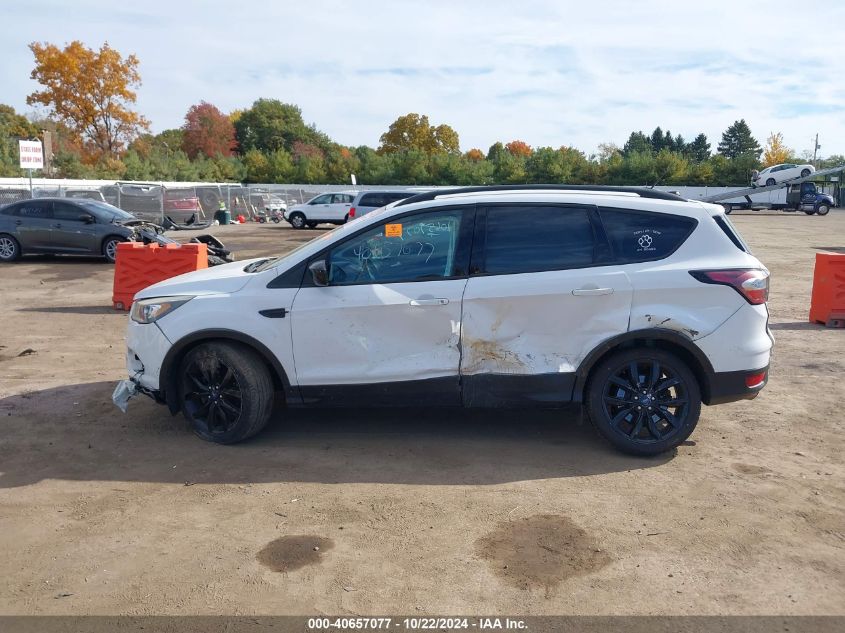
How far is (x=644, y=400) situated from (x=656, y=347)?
15.2 inches

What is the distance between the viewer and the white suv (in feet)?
17.7

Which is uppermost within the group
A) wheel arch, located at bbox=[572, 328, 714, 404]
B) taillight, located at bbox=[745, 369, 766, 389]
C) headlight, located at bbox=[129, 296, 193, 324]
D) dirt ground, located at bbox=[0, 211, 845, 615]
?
headlight, located at bbox=[129, 296, 193, 324]

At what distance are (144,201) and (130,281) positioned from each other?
2231cm

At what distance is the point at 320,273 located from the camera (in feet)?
18.1

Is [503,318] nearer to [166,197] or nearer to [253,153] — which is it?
[166,197]

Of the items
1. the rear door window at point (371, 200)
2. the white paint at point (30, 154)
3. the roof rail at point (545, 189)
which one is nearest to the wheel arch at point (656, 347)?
the roof rail at point (545, 189)

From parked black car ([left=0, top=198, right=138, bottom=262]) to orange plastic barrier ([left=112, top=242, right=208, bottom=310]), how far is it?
7.11 metres

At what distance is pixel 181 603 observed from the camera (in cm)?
366

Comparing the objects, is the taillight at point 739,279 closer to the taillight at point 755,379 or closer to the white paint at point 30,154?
the taillight at point 755,379

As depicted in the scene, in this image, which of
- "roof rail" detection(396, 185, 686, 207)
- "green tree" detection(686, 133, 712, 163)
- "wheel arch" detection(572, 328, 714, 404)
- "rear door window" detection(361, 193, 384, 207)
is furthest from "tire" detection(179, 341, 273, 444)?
"green tree" detection(686, 133, 712, 163)

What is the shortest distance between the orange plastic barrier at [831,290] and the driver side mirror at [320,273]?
7.81m

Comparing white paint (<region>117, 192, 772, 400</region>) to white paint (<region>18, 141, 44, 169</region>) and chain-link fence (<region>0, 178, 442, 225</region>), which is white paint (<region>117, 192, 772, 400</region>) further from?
chain-link fence (<region>0, 178, 442, 225</region>)

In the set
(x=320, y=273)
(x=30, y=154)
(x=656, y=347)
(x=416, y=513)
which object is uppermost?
(x=30, y=154)

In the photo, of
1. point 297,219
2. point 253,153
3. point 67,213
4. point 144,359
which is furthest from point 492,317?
point 253,153
